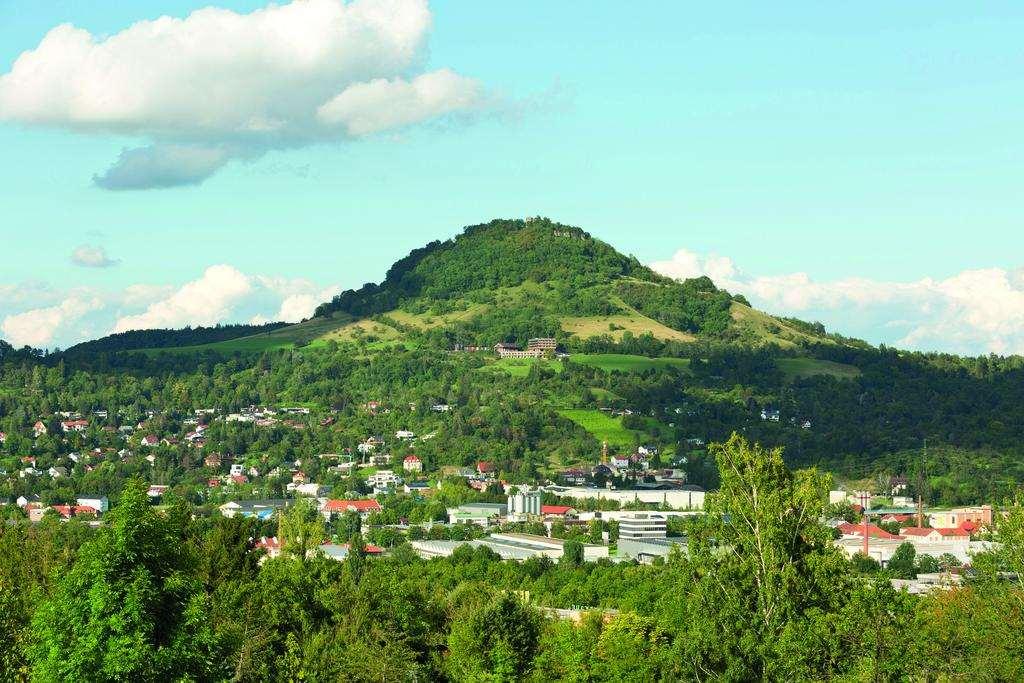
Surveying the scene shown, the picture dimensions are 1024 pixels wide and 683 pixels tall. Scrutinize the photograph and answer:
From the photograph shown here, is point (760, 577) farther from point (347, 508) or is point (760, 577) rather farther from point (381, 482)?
point (381, 482)

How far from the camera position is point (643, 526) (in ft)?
513

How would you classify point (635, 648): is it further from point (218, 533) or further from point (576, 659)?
point (218, 533)

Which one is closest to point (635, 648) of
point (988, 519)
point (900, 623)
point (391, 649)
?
point (391, 649)

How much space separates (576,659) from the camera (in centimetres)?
5394

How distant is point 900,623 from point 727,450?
6.43m

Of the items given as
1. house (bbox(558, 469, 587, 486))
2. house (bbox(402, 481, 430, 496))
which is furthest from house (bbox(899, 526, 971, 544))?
house (bbox(402, 481, 430, 496))

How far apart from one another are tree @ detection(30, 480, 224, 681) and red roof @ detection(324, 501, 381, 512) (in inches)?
5173

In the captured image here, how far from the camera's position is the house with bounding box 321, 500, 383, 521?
168250 mm

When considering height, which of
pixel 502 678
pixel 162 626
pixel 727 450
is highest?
pixel 727 450

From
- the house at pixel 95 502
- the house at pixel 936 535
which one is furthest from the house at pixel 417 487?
the house at pixel 936 535

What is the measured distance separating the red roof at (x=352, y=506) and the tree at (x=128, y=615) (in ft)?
431

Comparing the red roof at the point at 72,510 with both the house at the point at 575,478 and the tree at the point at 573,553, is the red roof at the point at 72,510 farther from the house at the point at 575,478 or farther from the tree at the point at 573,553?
the house at the point at 575,478

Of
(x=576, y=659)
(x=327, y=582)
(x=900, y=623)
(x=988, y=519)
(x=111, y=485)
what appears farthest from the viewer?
(x=111, y=485)

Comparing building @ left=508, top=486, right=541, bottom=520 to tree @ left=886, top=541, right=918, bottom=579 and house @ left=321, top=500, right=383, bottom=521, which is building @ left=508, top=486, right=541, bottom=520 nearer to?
house @ left=321, top=500, right=383, bottom=521
